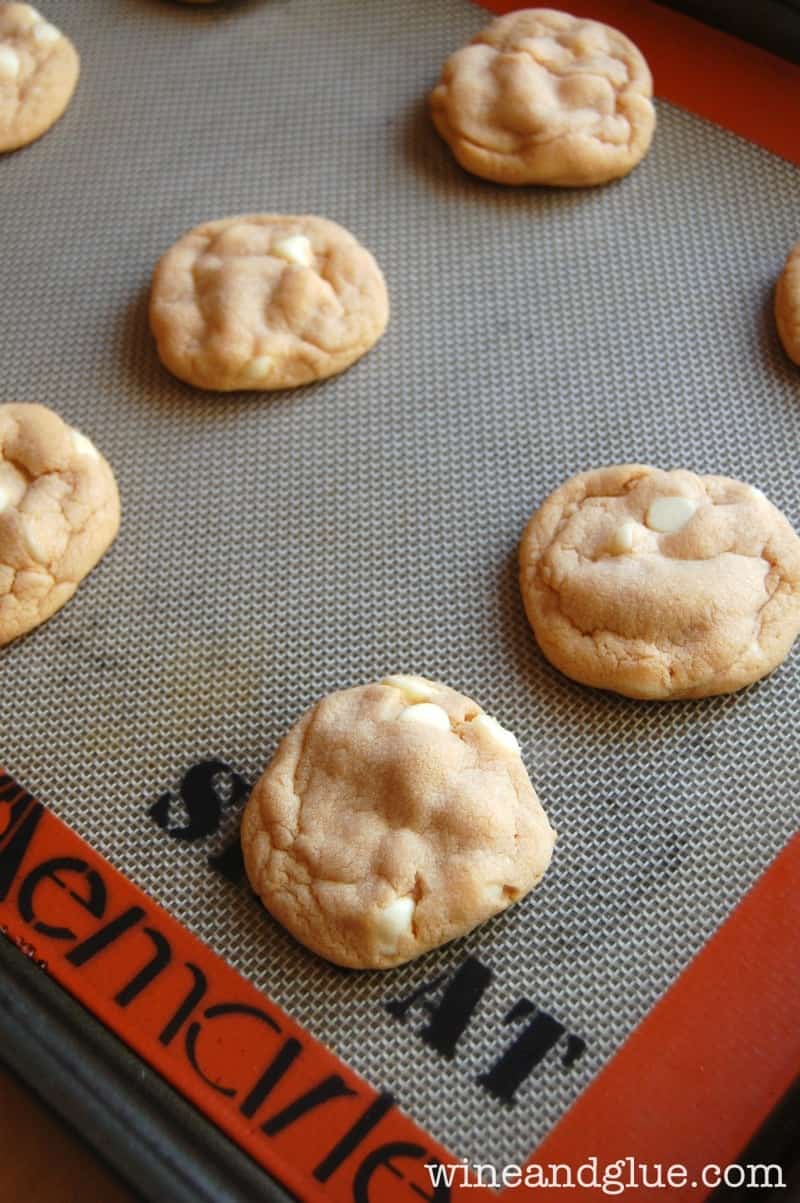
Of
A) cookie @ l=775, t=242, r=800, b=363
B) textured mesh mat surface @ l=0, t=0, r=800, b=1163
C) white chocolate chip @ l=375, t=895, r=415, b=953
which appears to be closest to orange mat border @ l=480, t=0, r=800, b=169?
textured mesh mat surface @ l=0, t=0, r=800, b=1163

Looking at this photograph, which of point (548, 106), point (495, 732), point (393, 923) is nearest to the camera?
point (393, 923)

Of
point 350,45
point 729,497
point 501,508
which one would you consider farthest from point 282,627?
point 350,45

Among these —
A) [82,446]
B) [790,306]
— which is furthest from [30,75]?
[790,306]

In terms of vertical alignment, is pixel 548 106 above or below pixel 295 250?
above

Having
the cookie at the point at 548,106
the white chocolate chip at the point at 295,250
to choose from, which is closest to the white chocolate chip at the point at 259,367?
the white chocolate chip at the point at 295,250

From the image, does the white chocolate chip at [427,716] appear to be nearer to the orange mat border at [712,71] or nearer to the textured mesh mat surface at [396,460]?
the textured mesh mat surface at [396,460]

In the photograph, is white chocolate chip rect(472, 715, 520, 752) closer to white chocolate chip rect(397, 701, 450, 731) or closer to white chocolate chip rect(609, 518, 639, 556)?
white chocolate chip rect(397, 701, 450, 731)

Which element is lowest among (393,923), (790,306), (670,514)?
(393,923)

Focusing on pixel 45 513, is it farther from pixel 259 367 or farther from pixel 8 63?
pixel 8 63
